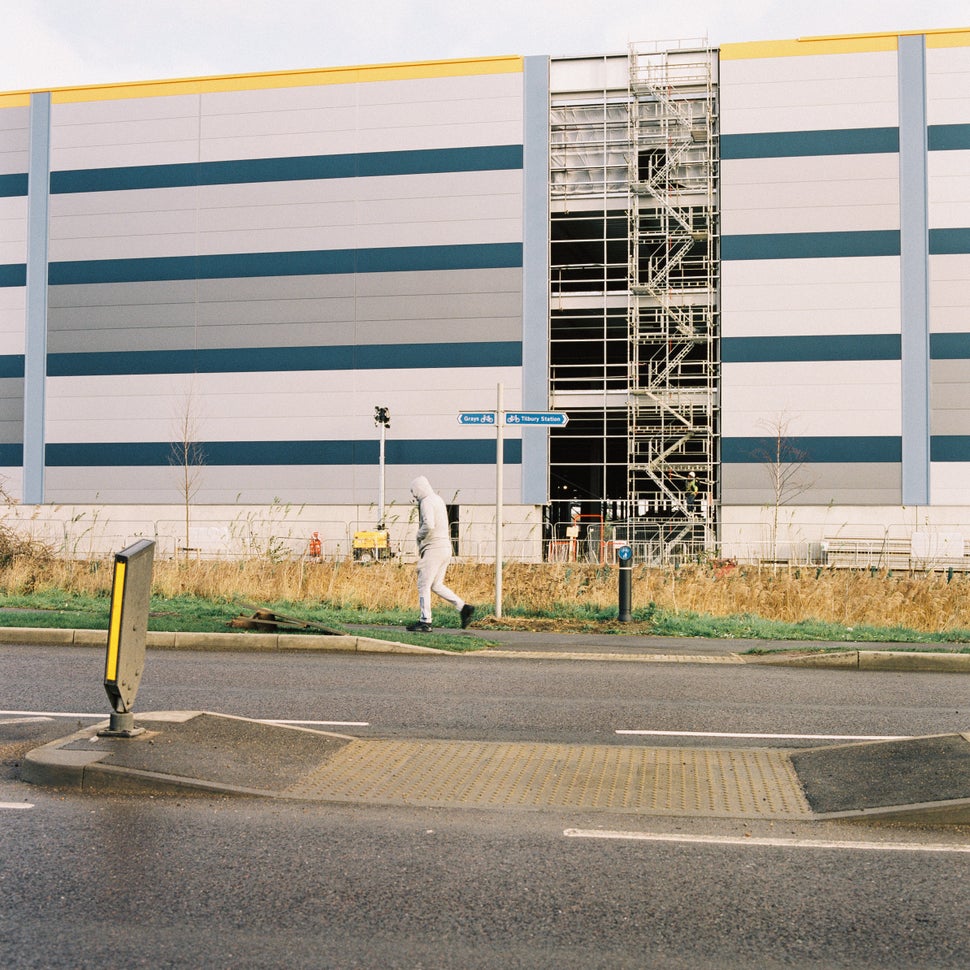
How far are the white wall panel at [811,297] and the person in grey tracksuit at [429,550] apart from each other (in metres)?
25.6

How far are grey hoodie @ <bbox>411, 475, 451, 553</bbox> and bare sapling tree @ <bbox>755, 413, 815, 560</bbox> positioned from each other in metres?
24.4

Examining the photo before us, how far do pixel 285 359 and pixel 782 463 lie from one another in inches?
723

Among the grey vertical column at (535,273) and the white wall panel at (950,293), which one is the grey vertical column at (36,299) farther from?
the white wall panel at (950,293)

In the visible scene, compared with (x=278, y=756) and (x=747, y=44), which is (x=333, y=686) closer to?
(x=278, y=756)

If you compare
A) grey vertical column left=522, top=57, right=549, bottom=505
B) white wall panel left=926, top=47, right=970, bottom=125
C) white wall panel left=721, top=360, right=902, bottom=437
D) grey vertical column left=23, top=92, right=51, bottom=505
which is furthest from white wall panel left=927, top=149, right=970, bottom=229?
grey vertical column left=23, top=92, right=51, bottom=505

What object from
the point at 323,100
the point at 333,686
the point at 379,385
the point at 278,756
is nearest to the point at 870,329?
the point at 379,385

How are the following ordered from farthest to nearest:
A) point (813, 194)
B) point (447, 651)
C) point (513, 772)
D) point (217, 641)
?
point (813, 194) → point (217, 641) → point (447, 651) → point (513, 772)

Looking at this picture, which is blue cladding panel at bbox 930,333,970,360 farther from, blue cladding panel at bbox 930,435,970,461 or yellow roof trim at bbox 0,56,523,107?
yellow roof trim at bbox 0,56,523,107

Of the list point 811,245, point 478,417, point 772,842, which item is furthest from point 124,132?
point 772,842

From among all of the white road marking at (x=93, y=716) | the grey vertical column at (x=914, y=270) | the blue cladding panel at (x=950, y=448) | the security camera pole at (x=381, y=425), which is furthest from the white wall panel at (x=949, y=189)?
the white road marking at (x=93, y=716)

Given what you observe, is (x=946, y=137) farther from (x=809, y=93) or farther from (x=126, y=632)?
(x=126, y=632)

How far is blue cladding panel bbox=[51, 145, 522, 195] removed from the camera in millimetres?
38250

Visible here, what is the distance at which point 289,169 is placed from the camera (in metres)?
39.3

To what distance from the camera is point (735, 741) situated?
7219mm
